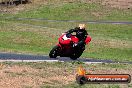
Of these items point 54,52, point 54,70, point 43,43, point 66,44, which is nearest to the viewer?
point 54,70

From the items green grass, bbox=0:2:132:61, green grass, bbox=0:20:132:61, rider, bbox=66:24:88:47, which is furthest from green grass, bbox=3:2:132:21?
rider, bbox=66:24:88:47

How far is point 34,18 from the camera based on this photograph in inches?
2447

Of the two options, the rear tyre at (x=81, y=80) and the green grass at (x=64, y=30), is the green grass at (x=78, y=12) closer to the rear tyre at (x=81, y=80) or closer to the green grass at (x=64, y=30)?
the green grass at (x=64, y=30)

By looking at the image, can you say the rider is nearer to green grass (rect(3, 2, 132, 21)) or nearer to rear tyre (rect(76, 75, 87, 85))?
rear tyre (rect(76, 75, 87, 85))

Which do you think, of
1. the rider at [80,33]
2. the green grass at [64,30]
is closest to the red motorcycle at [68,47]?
the rider at [80,33]

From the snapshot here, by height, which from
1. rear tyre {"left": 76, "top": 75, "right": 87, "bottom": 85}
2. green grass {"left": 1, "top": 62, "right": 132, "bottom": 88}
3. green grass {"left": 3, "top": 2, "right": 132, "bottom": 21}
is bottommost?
green grass {"left": 3, "top": 2, "right": 132, "bottom": 21}

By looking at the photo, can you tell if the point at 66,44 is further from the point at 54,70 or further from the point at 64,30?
the point at 64,30

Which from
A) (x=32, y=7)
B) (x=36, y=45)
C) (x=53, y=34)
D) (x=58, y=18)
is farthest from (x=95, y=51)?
(x=32, y=7)

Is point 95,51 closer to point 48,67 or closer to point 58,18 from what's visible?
point 48,67

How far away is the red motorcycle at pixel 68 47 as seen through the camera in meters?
21.1

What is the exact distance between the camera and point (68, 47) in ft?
70.2

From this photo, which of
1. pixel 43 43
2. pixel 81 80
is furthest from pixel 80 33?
pixel 43 43

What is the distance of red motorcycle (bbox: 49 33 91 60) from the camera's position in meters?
21.1

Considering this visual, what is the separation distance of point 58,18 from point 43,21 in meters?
5.17
